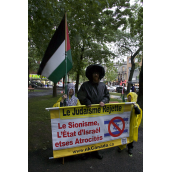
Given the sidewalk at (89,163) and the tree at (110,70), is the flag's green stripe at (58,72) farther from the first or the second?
the tree at (110,70)

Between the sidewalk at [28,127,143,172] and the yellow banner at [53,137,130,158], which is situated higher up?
the yellow banner at [53,137,130,158]

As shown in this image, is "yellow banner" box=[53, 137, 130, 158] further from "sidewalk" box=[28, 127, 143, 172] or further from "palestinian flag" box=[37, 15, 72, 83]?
"palestinian flag" box=[37, 15, 72, 83]

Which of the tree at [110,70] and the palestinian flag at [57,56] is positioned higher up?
the tree at [110,70]

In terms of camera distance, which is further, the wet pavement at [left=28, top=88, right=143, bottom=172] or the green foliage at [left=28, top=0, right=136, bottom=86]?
the green foliage at [left=28, top=0, right=136, bottom=86]

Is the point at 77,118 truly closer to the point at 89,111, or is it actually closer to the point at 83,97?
the point at 89,111

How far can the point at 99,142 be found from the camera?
2830 mm

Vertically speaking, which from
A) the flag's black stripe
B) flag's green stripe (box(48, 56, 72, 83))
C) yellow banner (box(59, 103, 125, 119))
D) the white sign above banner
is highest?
the flag's black stripe

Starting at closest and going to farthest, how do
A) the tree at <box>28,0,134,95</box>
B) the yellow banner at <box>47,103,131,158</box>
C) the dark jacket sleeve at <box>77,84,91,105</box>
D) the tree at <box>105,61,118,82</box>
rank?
the yellow banner at <box>47,103,131,158</box>
the dark jacket sleeve at <box>77,84,91,105</box>
the tree at <box>28,0,134,95</box>
the tree at <box>105,61,118,82</box>

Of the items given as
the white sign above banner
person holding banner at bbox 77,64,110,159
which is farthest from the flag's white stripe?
the white sign above banner

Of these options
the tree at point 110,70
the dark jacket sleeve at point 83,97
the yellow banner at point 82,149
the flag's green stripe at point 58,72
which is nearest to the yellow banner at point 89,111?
the dark jacket sleeve at point 83,97
